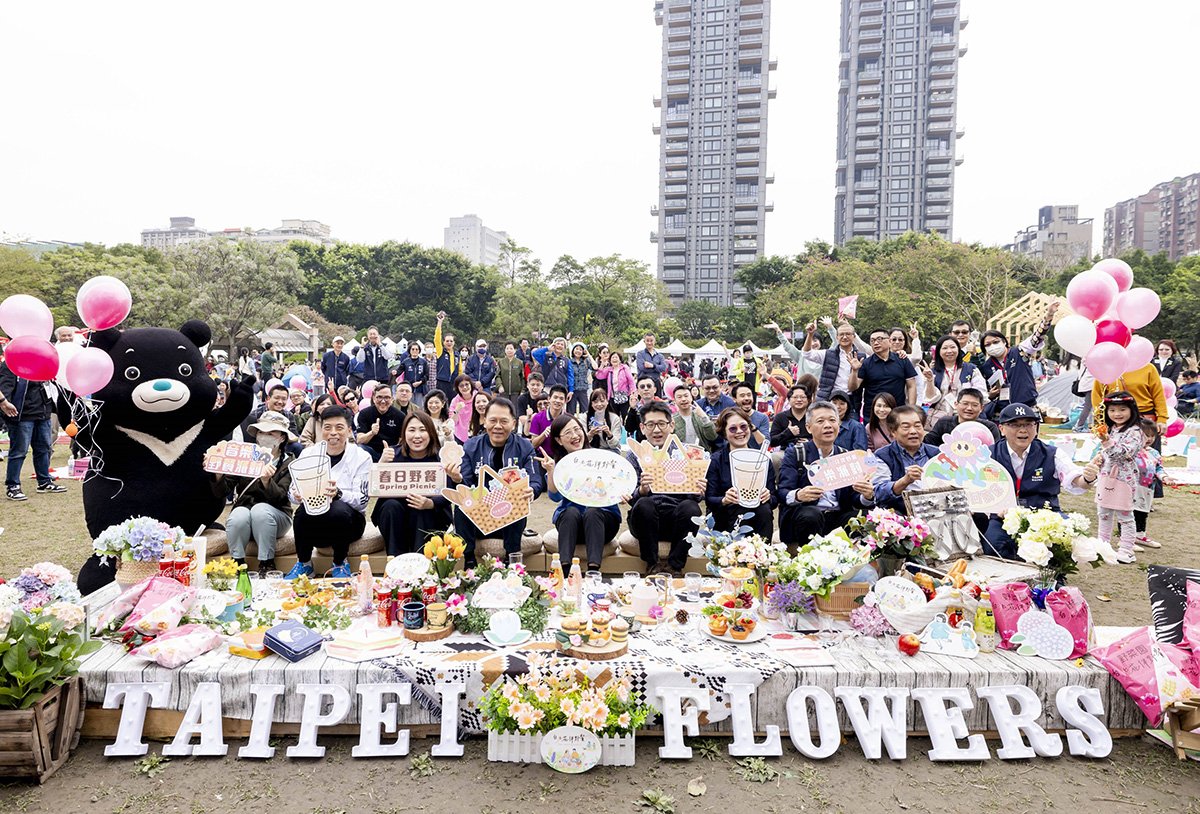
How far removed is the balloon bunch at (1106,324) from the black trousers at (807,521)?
2.60 m

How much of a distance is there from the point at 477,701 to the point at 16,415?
25.7 feet

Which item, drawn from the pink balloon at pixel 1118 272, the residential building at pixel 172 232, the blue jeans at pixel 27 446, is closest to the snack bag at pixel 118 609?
the blue jeans at pixel 27 446

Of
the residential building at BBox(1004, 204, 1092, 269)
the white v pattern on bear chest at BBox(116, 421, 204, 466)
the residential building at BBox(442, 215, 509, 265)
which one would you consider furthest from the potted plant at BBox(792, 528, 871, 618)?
the residential building at BBox(442, 215, 509, 265)

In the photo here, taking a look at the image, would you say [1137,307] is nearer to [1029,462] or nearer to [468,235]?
[1029,462]

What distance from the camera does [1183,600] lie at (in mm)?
3424

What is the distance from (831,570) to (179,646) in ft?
10.7

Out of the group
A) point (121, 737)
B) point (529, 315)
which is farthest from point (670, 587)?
point (529, 315)

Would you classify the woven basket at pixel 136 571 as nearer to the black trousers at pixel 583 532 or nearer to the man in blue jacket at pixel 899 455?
the black trousers at pixel 583 532

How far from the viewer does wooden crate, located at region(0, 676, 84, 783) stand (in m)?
2.96

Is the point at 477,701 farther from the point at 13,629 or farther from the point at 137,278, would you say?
the point at 137,278

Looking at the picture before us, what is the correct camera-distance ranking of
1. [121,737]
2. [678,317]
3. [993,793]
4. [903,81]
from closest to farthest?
[993,793], [121,737], [678,317], [903,81]

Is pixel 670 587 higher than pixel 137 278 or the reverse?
the reverse

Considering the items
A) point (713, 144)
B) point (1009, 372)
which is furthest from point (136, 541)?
point (713, 144)

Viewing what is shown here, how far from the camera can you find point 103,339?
16.5 ft
